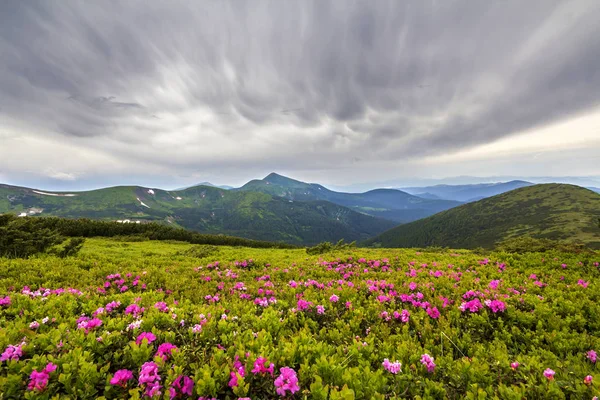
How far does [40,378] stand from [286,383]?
2.73 m

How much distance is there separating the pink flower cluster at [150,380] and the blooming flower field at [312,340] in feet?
0.05

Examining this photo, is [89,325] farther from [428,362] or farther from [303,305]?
[428,362]

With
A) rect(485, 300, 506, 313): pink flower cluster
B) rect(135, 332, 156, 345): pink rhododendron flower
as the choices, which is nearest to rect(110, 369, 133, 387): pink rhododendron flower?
rect(135, 332, 156, 345): pink rhododendron flower

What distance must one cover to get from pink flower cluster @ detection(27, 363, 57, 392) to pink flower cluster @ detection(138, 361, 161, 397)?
0.93 metres

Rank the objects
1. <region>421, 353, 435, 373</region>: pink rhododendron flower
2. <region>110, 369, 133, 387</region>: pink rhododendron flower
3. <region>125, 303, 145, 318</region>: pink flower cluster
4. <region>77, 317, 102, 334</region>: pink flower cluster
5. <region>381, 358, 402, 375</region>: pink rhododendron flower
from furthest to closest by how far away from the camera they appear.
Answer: <region>125, 303, 145, 318</region>: pink flower cluster, <region>77, 317, 102, 334</region>: pink flower cluster, <region>421, 353, 435, 373</region>: pink rhododendron flower, <region>381, 358, 402, 375</region>: pink rhododendron flower, <region>110, 369, 133, 387</region>: pink rhododendron flower

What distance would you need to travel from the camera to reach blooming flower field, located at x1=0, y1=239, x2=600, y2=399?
9.64 ft

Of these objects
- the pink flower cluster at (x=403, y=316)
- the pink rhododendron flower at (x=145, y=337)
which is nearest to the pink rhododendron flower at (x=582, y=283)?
the pink flower cluster at (x=403, y=316)

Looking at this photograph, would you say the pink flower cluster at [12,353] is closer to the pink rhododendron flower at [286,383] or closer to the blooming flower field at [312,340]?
the blooming flower field at [312,340]

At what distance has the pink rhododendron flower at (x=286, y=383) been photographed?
112 inches

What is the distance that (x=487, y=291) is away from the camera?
623 cm

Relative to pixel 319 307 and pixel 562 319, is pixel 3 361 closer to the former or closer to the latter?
pixel 319 307

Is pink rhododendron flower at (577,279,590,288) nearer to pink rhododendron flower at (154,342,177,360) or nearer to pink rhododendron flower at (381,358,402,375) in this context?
pink rhododendron flower at (381,358,402,375)

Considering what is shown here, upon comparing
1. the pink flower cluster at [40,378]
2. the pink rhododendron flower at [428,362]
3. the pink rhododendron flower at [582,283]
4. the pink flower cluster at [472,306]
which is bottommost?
the pink rhododendron flower at [428,362]

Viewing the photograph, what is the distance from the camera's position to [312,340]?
13.4ft
